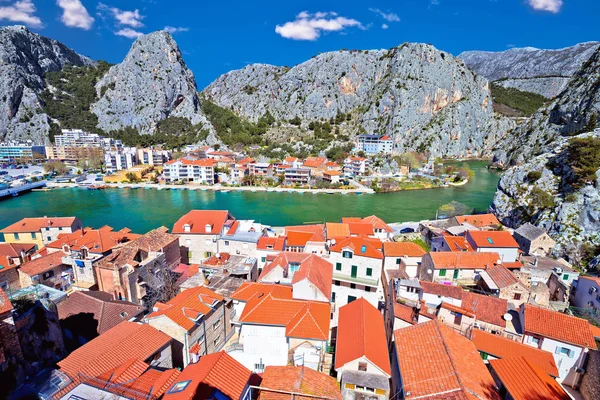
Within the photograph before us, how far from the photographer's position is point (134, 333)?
9.33 metres

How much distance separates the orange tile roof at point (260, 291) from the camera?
12.5 m

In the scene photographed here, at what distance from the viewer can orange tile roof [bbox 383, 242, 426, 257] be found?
18453 mm

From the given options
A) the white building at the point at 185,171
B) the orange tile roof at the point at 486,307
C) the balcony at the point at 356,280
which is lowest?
the orange tile roof at the point at 486,307

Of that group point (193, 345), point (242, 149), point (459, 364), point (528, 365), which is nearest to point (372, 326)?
point (459, 364)

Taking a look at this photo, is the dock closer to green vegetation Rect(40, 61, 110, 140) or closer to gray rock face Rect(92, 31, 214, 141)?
green vegetation Rect(40, 61, 110, 140)

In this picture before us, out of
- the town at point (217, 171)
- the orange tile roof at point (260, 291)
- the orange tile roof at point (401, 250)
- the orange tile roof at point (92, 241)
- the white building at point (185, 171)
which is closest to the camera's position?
the orange tile roof at point (260, 291)

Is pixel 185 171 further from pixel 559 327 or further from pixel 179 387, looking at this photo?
pixel 559 327

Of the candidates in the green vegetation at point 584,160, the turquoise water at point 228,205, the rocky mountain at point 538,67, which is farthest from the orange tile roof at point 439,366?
the rocky mountain at point 538,67

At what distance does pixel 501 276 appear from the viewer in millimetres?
14914

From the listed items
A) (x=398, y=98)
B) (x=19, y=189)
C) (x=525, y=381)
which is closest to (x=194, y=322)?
(x=525, y=381)

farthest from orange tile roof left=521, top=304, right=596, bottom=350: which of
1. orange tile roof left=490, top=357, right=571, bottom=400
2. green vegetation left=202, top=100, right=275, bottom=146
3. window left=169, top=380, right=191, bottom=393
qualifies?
green vegetation left=202, top=100, right=275, bottom=146

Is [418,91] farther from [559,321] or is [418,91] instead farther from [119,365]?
[119,365]

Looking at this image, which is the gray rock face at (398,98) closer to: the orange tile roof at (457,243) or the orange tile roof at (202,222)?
the orange tile roof at (457,243)

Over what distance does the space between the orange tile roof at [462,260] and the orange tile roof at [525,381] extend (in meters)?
8.28
